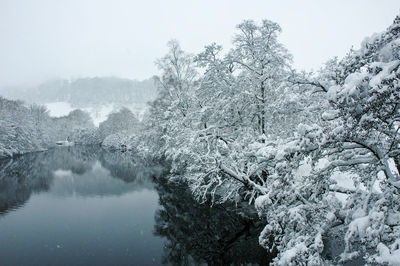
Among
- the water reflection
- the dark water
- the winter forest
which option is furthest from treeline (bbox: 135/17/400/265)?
the water reflection

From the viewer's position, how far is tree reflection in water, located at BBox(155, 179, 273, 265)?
436 inches

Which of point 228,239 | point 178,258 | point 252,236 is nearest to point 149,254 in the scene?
point 178,258

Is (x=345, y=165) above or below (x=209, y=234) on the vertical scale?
above

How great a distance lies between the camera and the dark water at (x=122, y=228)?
1146 cm

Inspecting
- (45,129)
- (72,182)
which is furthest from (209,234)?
(45,129)

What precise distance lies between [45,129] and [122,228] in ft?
307

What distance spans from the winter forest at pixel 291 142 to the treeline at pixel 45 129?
150 ft

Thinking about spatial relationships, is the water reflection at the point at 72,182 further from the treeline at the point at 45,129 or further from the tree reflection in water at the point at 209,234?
the treeline at the point at 45,129

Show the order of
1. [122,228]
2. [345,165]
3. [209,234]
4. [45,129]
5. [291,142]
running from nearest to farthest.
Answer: [291,142], [345,165], [209,234], [122,228], [45,129]

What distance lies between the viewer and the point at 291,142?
4.59 metres

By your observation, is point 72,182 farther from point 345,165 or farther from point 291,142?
point 345,165

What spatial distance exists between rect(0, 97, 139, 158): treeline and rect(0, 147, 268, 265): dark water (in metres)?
38.8

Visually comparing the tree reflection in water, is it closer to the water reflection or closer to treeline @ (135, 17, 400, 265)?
treeline @ (135, 17, 400, 265)

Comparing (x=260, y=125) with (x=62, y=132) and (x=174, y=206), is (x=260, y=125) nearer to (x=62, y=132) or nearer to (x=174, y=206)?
(x=174, y=206)
